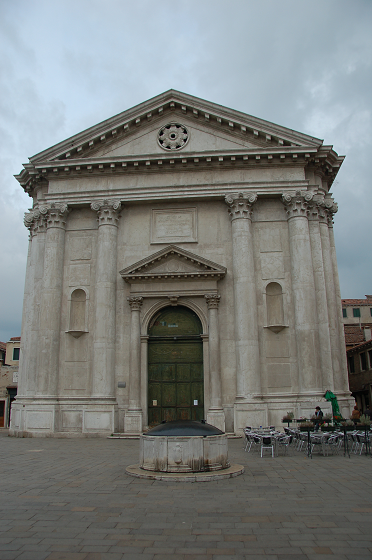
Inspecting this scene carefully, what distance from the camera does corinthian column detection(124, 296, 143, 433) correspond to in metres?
21.9

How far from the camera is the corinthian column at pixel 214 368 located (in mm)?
21438

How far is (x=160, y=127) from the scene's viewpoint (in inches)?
1001

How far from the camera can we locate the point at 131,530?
22.0ft

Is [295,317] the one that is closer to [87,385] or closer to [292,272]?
[292,272]

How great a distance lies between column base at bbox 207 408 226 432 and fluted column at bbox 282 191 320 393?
12.8 feet

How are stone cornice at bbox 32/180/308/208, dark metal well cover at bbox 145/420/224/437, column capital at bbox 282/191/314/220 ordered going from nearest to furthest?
dark metal well cover at bbox 145/420/224/437, column capital at bbox 282/191/314/220, stone cornice at bbox 32/180/308/208

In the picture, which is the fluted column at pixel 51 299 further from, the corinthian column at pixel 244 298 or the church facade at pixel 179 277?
the corinthian column at pixel 244 298

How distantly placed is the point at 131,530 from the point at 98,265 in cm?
1818

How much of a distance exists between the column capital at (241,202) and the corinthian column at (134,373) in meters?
6.52

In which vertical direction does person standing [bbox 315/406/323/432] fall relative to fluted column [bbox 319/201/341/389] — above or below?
below

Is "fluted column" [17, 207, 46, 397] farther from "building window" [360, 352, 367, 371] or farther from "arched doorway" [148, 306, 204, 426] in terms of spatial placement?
"building window" [360, 352, 367, 371]

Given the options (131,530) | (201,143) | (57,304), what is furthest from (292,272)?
(131,530)

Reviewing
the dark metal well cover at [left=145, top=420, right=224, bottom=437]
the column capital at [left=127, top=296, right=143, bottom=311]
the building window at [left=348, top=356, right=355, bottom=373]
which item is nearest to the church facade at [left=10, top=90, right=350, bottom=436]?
the column capital at [left=127, top=296, right=143, bottom=311]

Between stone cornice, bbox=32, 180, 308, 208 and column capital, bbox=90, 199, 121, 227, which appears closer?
stone cornice, bbox=32, 180, 308, 208
